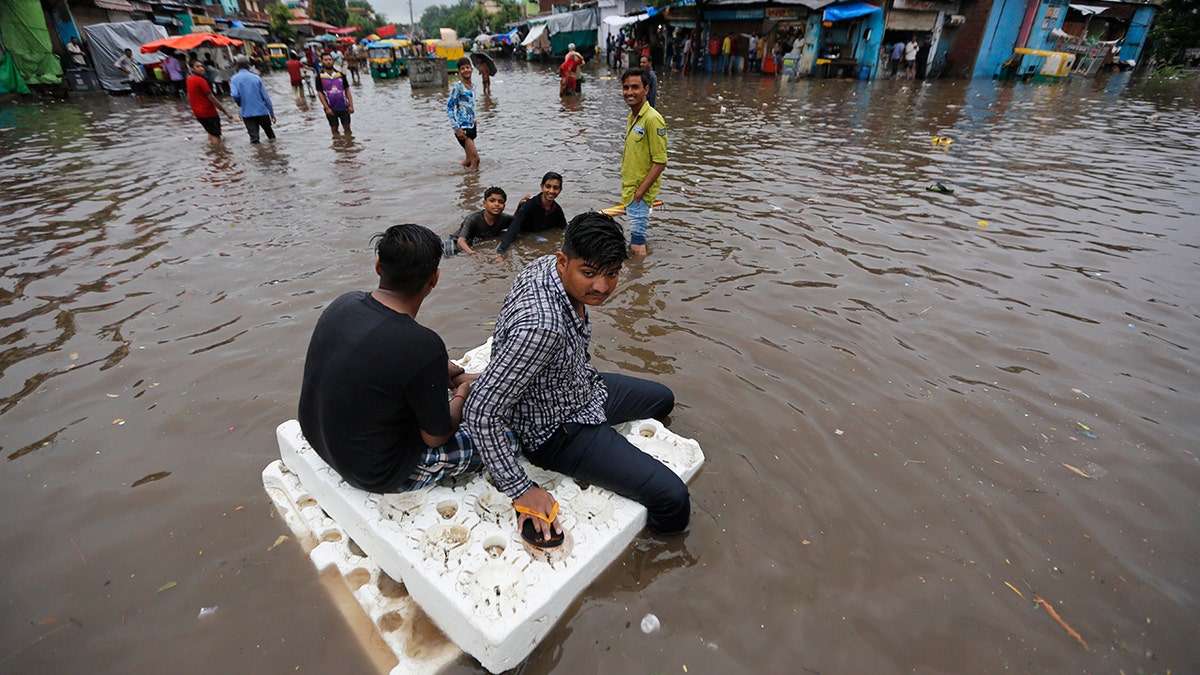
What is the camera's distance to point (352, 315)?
6.15ft

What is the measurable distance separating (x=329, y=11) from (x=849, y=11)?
68.1 m

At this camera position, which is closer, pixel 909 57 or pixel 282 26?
pixel 909 57

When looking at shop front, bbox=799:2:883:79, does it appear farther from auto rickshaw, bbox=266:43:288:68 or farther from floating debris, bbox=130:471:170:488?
auto rickshaw, bbox=266:43:288:68

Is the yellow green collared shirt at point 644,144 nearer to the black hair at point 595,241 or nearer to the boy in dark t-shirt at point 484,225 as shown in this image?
the boy in dark t-shirt at point 484,225

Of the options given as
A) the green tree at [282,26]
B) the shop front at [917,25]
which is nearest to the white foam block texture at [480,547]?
the shop front at [917,25]

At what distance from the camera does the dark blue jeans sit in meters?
2.28

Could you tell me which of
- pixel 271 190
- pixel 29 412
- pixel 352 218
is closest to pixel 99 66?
pixel 271 190

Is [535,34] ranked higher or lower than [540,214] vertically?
higher

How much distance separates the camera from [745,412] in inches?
131

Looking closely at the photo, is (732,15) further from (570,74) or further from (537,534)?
(537,534)

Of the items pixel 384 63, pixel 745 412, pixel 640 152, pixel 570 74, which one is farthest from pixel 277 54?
pixel 745 412

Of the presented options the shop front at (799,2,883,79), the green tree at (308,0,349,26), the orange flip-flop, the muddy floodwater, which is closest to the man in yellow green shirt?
the muddy floodwater

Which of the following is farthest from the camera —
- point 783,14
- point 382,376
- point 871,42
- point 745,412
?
point 783,14

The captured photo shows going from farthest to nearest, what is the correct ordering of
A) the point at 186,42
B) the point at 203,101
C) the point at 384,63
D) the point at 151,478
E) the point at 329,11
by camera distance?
the point at 329,11
the point at 384,63
the point at 186,42
the point at 203,101
the point at 151,478
